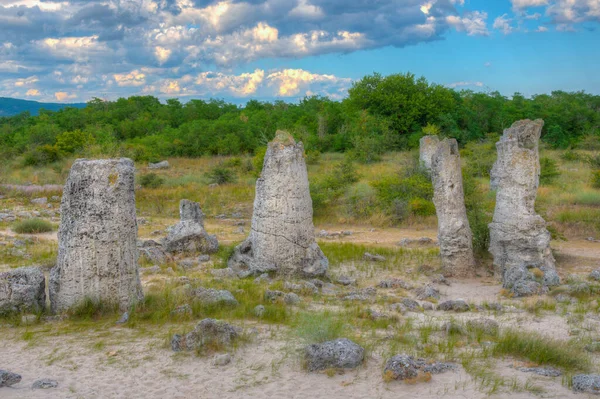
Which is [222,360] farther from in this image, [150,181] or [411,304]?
[150,181]

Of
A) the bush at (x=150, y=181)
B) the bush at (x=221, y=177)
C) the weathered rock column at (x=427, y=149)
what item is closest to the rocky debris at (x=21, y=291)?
the weathered rock column at (x=427, y=149)

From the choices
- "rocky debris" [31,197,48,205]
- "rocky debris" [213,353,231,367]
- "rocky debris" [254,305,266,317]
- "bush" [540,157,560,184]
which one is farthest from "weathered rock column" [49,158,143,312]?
"bush" [540,157,560,184]

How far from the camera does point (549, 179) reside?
21.2m

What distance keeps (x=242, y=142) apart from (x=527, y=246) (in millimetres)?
26588

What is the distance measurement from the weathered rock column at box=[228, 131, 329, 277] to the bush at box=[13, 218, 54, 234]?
778 centimetres

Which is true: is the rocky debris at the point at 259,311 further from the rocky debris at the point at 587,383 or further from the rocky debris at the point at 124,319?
the rocky debris at the point at 587,383

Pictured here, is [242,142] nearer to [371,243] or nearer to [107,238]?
[371,243]

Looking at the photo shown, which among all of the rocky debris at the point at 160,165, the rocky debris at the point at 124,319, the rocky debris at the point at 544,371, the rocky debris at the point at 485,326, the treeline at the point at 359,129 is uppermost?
Result: the treeline at the point at 359,129

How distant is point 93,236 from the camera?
772 cm

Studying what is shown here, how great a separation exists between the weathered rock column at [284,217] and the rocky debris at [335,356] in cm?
452

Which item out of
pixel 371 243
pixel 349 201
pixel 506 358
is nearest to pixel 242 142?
pixel 349 201

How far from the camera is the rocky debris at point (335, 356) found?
5.96 metres

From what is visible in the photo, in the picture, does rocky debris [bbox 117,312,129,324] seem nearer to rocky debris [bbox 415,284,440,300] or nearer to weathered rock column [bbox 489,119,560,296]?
rocky debris [bbox 415,284,440,300]

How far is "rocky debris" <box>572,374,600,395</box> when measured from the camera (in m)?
5.22
